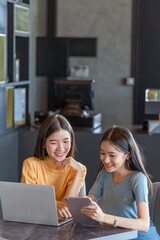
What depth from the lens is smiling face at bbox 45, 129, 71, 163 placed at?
247 centimetres

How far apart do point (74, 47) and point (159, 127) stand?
2822 mm

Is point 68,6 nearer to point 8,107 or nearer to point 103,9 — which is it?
point 103,9

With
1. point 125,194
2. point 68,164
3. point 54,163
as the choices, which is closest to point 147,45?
point 54,163

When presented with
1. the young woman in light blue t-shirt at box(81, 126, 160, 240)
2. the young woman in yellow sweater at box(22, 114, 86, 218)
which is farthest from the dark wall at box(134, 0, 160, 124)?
the young woman in light blue t-shirt at box(81, 126, 160, 240)

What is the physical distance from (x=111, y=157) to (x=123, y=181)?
15 cm

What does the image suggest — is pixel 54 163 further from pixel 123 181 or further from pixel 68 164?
pixel 123 181

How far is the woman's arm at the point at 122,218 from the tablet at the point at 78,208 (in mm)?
24

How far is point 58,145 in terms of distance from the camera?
2473 millimetres

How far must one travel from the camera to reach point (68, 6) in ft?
21.4

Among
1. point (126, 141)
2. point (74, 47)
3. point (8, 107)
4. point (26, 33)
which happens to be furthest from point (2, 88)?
point (74, 47)

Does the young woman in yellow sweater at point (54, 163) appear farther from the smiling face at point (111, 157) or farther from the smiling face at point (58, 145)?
the smiling face at point (111, 157)

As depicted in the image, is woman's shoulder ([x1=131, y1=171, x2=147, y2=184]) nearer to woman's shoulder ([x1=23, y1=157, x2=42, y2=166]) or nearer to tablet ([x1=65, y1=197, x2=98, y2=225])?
tablet ([x1=65, y1=197, x2=98, y2=225])

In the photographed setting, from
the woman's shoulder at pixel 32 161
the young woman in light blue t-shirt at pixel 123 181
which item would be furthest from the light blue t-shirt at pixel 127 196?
the woman's shoulder at pixel 32 161

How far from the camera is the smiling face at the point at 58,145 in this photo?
2.47 meters
